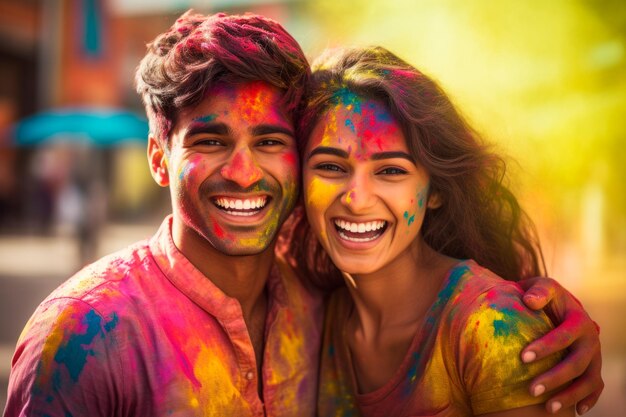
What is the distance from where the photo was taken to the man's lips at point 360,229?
2.82 metres

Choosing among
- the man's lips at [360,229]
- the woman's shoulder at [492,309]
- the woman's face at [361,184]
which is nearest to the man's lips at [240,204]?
the woman's face at [361,184]

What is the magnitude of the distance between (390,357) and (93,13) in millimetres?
12729

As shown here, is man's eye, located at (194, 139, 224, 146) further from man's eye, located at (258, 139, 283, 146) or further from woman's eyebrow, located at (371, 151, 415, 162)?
woman's eyebrow, located at (371, 151, 415, 162)

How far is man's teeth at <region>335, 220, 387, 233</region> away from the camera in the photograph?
9.25 feet

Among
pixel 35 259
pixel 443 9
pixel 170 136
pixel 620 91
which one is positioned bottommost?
pixel 35 259

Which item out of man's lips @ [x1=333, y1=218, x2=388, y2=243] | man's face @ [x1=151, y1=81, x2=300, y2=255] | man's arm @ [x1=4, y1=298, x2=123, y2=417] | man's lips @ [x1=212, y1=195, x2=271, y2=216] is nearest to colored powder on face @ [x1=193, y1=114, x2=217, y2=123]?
man's face @ [x1=151, y1=81, x2=300, y2=255]

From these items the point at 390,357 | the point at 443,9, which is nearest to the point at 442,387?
the point at 390,357

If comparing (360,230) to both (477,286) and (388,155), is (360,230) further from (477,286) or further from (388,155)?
(477,286)

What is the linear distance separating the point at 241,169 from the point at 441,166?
32.7 inches

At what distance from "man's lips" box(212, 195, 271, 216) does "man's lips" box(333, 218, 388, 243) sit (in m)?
0.33

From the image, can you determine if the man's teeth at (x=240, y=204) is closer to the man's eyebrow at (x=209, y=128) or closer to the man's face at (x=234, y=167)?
the man's face at (x=234, y=167)

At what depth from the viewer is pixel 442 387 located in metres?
2.55

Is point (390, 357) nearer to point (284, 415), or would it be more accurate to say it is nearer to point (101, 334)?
Answer: point (284, 415)

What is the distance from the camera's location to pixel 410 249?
3.05m
